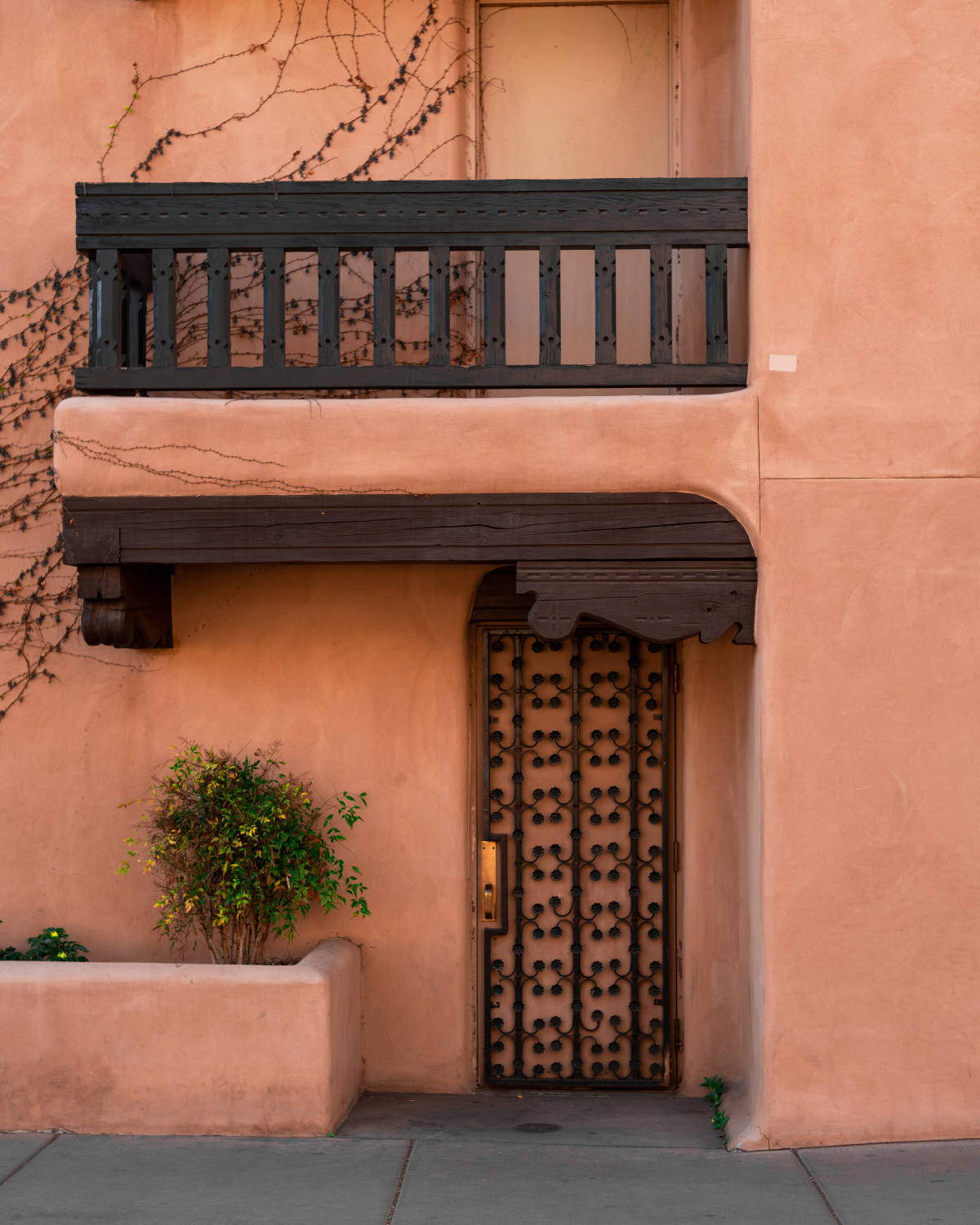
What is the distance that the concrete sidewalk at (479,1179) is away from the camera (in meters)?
4.46

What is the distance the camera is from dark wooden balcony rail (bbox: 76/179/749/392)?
213 inches

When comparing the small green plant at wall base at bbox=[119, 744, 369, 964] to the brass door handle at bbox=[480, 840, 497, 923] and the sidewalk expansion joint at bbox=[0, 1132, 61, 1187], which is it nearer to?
the brass door handle at bbox=[480, 840, 497, 923]

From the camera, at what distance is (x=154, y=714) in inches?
244

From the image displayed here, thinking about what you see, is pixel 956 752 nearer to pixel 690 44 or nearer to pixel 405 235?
pixel 405 235

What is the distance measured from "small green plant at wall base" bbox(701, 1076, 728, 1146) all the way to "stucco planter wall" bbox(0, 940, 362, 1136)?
5.85 ft

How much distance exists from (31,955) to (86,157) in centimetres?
413

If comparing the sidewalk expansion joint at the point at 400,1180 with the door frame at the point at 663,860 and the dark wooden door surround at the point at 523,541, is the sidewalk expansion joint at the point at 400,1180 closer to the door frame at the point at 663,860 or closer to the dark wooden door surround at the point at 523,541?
the door frame at the point at 663,860

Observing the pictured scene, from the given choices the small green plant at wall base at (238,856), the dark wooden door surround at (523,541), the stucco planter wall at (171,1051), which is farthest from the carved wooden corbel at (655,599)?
the stucco planter wall at (171,1051)

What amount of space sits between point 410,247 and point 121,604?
2.13 m

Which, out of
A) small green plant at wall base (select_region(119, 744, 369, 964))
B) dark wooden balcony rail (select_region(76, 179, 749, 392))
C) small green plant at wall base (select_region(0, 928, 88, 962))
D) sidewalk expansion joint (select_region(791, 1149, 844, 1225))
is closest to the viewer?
sidewalk expansion joint (select_region(791, 1149, 844, 1225))

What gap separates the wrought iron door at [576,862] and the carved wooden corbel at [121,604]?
1705 mm

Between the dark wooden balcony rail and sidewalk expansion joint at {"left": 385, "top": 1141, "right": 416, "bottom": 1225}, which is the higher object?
the dark wooden balcony rail

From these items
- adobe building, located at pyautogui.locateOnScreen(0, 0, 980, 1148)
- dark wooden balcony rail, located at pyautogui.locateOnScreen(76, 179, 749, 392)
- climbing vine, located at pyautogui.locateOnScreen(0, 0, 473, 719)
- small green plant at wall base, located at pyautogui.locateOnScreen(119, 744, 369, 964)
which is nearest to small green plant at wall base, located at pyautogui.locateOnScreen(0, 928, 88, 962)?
adobe building, located at pyautogui.locateOnScreen(0, 0, 980, 1148)

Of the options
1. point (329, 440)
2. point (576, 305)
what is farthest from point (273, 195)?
point (576, 305)
